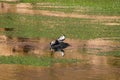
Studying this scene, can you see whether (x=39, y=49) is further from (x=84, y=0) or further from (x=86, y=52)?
(x=84, y=0)

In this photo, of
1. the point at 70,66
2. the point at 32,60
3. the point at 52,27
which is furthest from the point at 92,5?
the point at 70,66

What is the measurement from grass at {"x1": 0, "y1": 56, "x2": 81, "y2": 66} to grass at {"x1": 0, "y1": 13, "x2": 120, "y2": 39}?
574 cm

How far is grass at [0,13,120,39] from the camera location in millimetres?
27219

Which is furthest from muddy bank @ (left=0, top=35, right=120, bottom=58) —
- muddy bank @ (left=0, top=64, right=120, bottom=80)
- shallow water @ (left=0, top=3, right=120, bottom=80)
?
muddy bank @ (left=0, top=64, right=120, bottom=80)

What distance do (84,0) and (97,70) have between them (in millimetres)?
25089

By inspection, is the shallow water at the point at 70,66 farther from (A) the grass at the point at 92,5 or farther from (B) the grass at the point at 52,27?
(A) the grass at the point at 92,5

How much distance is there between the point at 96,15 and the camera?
36.3m

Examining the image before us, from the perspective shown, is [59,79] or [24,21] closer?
[59,79]

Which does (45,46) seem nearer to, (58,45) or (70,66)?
(58,45)

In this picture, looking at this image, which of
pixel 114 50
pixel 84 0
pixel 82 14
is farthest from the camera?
pixel 84 0

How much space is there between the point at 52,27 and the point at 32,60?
29.5 feet

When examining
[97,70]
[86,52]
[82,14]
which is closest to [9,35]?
[86,52]

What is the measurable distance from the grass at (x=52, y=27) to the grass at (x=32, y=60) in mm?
5739

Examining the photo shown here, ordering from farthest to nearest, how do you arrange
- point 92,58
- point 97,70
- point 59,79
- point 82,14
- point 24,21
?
point 82,14 → point 24,21 → point 92,58 → point 97,70 → point 59,79
